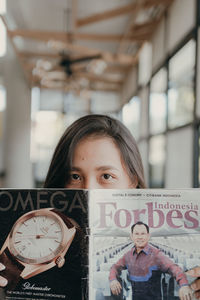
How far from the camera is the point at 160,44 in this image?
5102 millimetres

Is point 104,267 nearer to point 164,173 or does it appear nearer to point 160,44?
point 164,173

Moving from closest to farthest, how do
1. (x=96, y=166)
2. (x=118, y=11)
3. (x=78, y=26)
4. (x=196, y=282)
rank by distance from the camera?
(x=196, y=282)
(x=96, y=166)
(x=118, y=11)
(x=78, y=26)

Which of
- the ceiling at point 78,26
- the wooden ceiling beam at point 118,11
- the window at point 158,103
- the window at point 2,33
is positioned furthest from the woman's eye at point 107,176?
the window at point 2,33

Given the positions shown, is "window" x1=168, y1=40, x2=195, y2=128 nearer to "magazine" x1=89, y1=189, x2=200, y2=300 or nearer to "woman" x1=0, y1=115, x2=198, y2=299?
"woman" x1=0, y1=115, x2=198, y2=299

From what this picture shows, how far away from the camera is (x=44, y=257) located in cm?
78

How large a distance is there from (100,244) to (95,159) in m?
0.36

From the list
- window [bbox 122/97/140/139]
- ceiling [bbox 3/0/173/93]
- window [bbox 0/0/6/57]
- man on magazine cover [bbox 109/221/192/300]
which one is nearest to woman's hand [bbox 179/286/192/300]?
man on magazine cover [bbox 109/221/192/300]

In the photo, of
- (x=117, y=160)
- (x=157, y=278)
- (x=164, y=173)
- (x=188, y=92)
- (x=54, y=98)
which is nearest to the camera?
(x=157, y=278)

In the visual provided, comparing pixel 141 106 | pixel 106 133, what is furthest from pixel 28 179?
pixel 106 133

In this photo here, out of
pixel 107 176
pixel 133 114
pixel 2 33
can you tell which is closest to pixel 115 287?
pixel 107 176

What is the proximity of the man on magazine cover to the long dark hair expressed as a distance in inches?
15.2

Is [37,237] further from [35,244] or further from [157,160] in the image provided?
[157,160]

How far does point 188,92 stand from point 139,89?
322 centimetres

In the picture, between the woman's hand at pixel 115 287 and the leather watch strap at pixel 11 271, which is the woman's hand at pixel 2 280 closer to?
the leather watch strap at pixel 11 271
